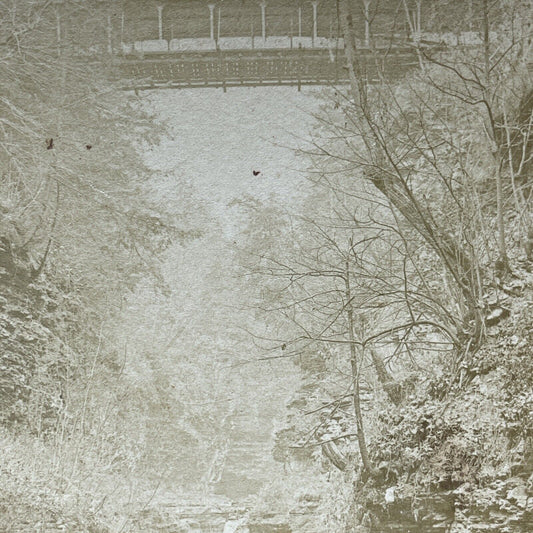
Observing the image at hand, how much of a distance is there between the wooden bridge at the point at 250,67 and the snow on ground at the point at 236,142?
2.2 inches

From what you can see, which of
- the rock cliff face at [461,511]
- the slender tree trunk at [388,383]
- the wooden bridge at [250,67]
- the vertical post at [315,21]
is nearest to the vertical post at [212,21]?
the wooden bridge at [250,67]

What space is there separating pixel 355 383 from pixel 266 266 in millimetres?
857

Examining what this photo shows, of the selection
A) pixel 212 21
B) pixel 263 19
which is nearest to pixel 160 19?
pixel 212 21

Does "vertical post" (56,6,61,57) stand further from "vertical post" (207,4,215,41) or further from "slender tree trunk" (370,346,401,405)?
"slender tree trunk" (370,346,401,405)

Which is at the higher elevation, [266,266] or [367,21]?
[367,21]

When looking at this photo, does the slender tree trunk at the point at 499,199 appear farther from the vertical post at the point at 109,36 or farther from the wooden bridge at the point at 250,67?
the vertical post at the point at 109,36

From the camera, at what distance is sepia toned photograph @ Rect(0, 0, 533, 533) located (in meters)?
2.92

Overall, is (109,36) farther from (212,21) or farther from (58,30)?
(212,21)

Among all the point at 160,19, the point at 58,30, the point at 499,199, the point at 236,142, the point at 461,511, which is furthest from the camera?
the point at 58,30

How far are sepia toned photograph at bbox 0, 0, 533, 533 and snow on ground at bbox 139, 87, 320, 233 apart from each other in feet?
0.05

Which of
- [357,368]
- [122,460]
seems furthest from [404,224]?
[122,460]

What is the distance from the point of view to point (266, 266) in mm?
3396

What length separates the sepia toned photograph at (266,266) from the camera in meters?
2.92

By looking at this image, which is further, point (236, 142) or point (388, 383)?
point (236, 142)
